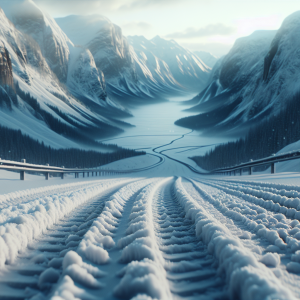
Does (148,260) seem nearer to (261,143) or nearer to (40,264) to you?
(40,264)

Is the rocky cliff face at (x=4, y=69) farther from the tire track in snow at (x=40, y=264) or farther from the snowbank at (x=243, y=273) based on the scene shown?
the snowbank at (x=243, y=273)

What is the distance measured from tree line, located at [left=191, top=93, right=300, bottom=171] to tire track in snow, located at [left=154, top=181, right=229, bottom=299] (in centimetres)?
8216

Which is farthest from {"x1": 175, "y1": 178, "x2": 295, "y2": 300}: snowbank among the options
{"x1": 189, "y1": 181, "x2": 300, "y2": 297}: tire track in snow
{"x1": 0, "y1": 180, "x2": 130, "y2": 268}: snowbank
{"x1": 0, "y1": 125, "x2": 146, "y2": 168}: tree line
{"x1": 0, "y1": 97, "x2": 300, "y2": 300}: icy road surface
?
{"x1": 0, "y1": 125, "x2": 146, "y2": 168}: tree line

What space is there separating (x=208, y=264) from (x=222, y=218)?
185cm

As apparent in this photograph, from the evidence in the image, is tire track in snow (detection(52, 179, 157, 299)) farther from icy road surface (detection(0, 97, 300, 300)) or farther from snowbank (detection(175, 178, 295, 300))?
snowbank (detection(175, 178, 295, 300))

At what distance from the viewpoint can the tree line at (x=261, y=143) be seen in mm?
82500

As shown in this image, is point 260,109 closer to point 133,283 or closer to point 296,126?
point 296,126

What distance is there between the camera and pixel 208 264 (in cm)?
236

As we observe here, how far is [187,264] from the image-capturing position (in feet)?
7.51

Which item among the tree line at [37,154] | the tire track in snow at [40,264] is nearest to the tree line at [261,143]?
the tree line at [37,154]

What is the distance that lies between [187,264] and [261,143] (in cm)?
9047

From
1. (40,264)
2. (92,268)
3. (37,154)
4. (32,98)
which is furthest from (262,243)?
(32,98)

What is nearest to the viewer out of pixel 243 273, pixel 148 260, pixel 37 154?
pixel 243 273

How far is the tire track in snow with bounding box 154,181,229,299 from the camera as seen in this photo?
6.17 feet
